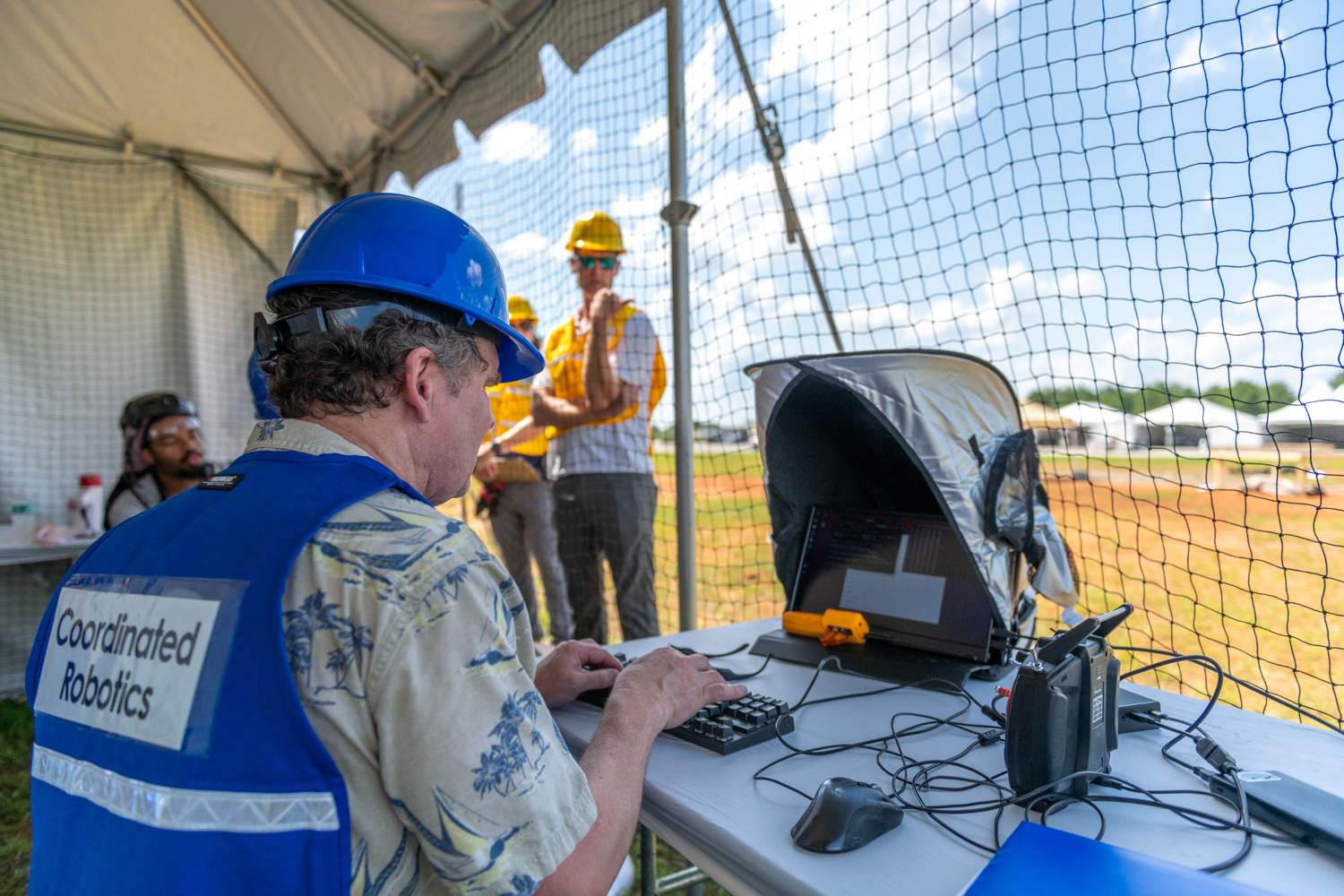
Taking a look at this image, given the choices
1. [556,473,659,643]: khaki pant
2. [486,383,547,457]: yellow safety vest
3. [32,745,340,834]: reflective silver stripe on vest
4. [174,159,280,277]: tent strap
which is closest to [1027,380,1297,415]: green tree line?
[556,473,659,643]: khaki pant

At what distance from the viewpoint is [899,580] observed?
156cm

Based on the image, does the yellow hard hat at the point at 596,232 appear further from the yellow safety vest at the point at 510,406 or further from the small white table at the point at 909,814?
the small white table at the point at 909,814

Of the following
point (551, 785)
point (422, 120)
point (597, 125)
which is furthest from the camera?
point (422, 120)

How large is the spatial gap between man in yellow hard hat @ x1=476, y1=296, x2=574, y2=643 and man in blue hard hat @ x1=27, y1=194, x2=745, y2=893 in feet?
9.61

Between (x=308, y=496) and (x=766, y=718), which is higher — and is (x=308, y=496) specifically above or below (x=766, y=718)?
above

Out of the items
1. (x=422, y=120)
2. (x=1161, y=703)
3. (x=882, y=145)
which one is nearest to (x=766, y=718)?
(x=1161, y=703)

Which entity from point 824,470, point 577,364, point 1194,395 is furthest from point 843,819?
point 577,364

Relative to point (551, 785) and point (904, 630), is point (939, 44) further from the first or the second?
point (551, 785)

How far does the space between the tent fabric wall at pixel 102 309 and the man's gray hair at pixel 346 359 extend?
4.38m

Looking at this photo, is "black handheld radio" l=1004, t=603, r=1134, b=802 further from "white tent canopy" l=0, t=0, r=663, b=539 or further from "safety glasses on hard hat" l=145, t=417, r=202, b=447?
"safety glasses on hard hat" l=145, t=417, r=202, b=447

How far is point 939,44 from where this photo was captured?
7.01 feet

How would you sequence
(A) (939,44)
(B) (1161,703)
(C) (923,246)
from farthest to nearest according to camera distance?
(C) (923,246), (A) (939,44), (B) (1161,703)

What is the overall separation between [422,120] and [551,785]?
415cm

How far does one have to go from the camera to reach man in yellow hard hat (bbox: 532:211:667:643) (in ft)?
10.3
